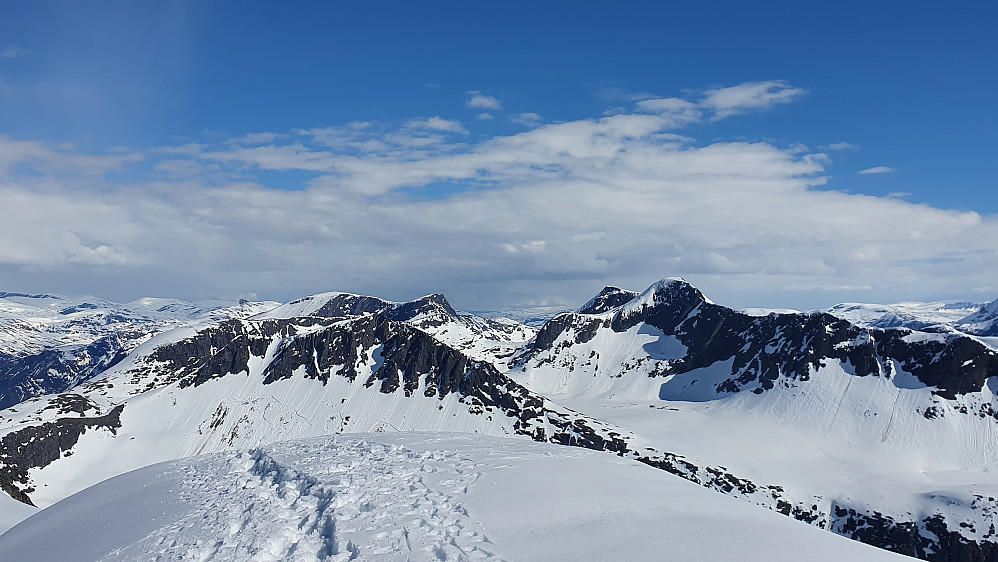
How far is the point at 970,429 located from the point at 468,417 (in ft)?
530

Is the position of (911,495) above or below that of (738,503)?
below

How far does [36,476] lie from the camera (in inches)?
6058

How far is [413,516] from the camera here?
18828mm

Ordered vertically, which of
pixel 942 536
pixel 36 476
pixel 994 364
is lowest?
pixel 942 536

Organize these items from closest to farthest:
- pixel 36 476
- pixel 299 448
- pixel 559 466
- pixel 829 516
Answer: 1. pixel 559 466
2. pixel 299 448
3. pixel 829 516
4. pixel 36 476

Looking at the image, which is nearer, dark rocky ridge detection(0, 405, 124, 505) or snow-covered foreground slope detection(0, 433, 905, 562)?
snow-covered foreground slope detection(0, 433, 905, 562)

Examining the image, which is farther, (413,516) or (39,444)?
(39,444)

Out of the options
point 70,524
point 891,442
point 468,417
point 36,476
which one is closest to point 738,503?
point 70,524

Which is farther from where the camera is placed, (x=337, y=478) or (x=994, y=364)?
(x=994, y=364)

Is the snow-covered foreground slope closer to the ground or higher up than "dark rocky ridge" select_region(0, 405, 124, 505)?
higher up

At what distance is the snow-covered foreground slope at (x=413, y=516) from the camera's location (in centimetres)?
1652

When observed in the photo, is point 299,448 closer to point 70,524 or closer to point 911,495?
point 70,524

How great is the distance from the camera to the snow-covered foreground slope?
54.2ft

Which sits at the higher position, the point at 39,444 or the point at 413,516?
the point at 413,516
